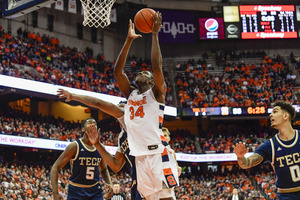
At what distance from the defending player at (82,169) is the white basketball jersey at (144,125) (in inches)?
78.7

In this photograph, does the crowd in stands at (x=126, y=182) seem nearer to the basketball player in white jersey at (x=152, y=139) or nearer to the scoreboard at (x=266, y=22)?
the scoreboard at (x=266, y=22)

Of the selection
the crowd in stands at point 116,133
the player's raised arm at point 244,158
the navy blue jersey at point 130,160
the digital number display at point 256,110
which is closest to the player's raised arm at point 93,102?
the navy blue jersey at point 130,160

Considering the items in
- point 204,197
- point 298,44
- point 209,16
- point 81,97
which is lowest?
point 204,197

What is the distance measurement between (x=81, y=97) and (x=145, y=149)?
0.99 metres

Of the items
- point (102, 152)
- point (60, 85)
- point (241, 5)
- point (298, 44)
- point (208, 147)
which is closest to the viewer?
point (102, 152)

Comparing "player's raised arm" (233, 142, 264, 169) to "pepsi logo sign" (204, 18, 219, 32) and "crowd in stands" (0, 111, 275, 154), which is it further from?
"pepsi logo sign" (204, 18, 219, 32)

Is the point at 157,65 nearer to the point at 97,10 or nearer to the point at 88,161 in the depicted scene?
the point at 88,161

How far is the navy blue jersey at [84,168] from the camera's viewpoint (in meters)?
6.90

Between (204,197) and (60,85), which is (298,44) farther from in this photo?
(60,85)

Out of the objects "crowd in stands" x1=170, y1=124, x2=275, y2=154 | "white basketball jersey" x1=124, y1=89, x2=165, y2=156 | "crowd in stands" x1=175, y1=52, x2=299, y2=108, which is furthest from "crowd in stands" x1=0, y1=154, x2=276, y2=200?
"white basketball jersey" x1=124, y1=89, x2=165, y2=156

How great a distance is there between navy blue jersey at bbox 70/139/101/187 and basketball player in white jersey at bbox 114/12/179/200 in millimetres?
2318

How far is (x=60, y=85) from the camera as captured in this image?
925 inches

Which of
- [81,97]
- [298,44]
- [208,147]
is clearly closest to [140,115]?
[81,97]

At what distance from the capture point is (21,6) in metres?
9.04
